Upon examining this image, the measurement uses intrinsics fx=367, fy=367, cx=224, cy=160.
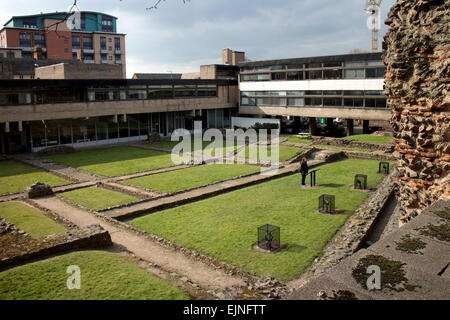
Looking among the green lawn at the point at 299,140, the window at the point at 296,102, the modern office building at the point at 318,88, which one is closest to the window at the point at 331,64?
the modern office building at the point at 318,88

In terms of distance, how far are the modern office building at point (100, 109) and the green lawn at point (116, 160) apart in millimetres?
4431

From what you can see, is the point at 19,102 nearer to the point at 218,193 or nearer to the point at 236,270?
the point at 218,193

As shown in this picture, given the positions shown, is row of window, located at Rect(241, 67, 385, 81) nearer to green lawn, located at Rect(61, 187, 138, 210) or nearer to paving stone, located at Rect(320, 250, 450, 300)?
green lawn, located at Rect(61, 187, 138, 210)

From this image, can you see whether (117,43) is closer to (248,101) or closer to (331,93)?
(248,101)

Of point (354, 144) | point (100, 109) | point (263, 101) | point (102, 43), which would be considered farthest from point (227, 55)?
point (102, 43)

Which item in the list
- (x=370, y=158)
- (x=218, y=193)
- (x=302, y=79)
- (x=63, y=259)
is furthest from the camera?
(x=302, y=79)

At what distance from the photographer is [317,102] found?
42.8 meters

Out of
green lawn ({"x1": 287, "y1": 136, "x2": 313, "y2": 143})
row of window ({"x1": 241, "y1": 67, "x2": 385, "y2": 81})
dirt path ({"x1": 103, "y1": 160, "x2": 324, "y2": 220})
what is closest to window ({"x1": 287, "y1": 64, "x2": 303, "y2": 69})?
row of window ({"x1": 241, "y1": 67, "x2": 385, "y2": 81})

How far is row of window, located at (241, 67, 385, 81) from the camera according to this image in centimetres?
3744

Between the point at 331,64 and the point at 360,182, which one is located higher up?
the point at 331,64

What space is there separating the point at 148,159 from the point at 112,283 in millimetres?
22862

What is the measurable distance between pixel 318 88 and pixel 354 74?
459 cm

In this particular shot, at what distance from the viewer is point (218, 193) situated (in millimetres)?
20516
